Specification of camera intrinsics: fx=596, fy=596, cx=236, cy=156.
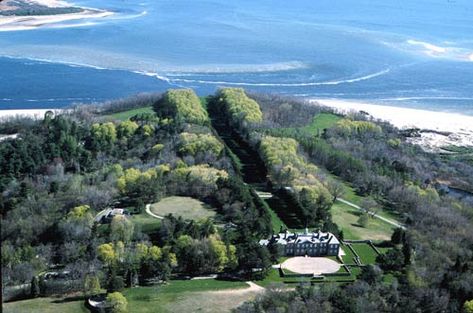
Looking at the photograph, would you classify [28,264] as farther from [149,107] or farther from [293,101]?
[293,101]

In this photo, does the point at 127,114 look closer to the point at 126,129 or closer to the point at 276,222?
the point at 126,129

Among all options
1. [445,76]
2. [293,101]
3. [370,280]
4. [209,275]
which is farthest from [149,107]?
[445,76]

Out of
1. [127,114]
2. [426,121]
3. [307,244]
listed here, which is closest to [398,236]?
[307,244]

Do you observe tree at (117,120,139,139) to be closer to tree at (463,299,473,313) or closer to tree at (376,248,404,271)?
tree at (376,248,404,271)

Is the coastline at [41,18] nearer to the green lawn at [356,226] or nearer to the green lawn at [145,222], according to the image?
the green lawn at [145,222]

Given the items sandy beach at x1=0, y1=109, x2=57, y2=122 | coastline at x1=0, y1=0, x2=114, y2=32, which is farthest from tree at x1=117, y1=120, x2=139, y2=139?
coastline at x1=0, y1=0, x2=114, y2=32

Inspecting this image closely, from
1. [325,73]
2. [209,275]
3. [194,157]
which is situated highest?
[325,73]
